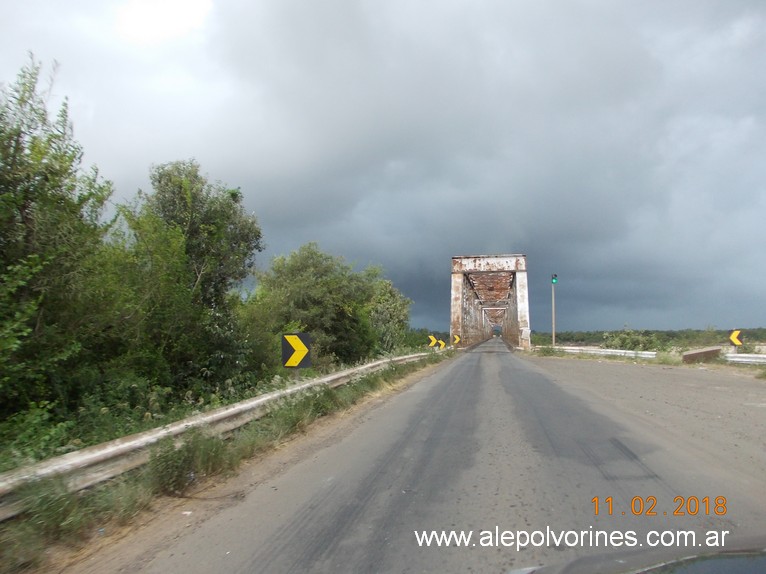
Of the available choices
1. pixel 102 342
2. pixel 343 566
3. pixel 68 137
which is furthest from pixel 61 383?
pixel 343 566

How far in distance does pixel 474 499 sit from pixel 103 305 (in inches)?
234

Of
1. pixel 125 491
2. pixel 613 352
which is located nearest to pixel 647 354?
pixel 613 352

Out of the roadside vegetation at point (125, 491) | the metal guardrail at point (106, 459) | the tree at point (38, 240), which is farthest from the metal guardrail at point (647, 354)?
the tree at point (38, 240)

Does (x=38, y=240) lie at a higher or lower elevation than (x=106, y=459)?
higher

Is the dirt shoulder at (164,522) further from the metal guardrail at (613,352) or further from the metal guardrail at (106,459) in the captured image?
the metal guardrail at (613,352)

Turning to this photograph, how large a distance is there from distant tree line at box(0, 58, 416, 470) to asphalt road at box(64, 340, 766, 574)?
196 cm

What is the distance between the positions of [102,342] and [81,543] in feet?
17.2

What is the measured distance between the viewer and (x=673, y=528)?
4371 mm

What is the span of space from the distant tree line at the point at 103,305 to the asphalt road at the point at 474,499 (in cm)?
196

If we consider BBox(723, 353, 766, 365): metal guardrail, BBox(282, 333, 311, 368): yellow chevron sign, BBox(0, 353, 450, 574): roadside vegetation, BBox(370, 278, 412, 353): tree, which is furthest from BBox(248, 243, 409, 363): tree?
BBox(723, 353, 766, 365): metal guardrail

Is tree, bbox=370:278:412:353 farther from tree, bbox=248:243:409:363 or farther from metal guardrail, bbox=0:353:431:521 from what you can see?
metal guardrail, bbox=0:353:431:521

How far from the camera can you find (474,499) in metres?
5.25

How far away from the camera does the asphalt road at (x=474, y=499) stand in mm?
3992

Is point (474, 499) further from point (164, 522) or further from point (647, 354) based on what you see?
point (647, 354)
